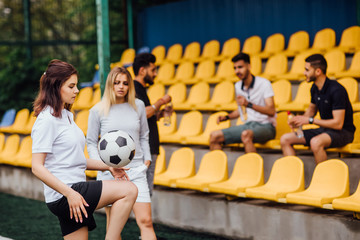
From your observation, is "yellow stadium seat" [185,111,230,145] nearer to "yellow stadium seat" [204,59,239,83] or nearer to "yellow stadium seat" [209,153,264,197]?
"yellow stadium seat" [209,153,264,197]

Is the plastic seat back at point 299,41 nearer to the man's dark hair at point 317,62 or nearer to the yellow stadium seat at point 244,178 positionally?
the man's dark hair at point 317,62

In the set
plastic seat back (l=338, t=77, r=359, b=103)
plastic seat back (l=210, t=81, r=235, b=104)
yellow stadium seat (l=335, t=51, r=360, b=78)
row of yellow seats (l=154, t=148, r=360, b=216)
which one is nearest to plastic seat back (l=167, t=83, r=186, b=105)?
plastic seat back (l=210, t=81, r=235, b=104)

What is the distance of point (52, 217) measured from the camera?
7176 mm

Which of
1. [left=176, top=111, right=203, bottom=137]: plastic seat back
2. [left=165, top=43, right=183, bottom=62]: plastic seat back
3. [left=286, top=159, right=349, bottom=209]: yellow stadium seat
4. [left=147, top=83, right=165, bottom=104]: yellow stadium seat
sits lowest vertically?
[left=286, top=159, right=349, bottom=209]: yellow stadium seat

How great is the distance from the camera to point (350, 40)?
9.09 m

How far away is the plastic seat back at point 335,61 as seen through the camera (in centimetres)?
814

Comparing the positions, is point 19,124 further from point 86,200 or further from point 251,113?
point 86,200

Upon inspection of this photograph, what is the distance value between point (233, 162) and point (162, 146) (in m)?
1.30

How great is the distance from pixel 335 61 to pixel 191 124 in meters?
2.11

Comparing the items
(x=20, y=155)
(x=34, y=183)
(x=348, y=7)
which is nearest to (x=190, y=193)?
(x=34, y=183)

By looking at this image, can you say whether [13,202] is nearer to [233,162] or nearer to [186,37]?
[233,162]

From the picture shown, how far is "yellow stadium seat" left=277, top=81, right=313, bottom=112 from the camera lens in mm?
7363


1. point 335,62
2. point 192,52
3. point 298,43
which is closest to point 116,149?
point 335,62

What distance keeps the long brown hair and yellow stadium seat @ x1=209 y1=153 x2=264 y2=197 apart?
2.96 metres
